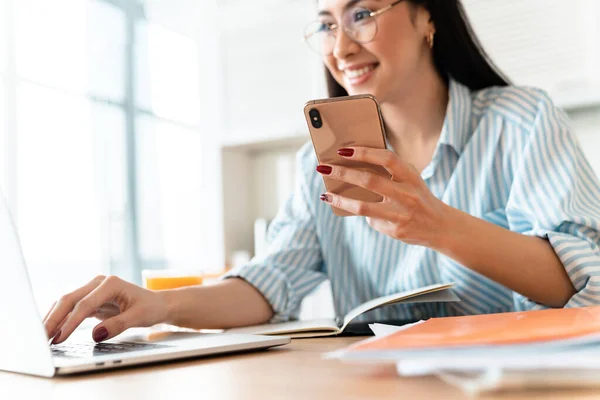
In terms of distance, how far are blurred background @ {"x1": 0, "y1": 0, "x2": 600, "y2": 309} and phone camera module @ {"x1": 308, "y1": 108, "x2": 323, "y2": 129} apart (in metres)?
1.93

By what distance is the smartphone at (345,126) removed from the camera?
2.56 feet

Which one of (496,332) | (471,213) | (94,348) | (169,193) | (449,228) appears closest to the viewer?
(496,332)

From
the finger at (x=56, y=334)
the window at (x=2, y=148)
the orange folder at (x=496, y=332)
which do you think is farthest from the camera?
the window at (x=2, y=148)

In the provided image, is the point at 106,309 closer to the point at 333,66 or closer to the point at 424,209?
the point at 424,209

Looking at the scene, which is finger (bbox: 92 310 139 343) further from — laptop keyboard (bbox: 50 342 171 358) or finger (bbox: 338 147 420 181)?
finger (bbox: 338 147 420 181)

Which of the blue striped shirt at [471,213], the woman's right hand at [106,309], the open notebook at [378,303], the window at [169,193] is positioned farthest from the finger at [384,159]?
the window at [169,193]

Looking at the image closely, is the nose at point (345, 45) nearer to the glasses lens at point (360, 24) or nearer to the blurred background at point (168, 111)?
the glasses lens at point (360, 24)

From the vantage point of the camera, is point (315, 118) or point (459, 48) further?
point (459, 48)

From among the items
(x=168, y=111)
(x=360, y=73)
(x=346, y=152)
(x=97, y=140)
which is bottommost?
(x=346, y=152)

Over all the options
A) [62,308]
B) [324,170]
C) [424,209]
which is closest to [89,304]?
[62,308]

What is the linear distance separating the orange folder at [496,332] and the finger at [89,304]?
1.54 ft

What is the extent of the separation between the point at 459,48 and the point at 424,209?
0.62 metres

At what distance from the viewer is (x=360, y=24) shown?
127cm

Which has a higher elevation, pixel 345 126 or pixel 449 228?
pixel 345 126
